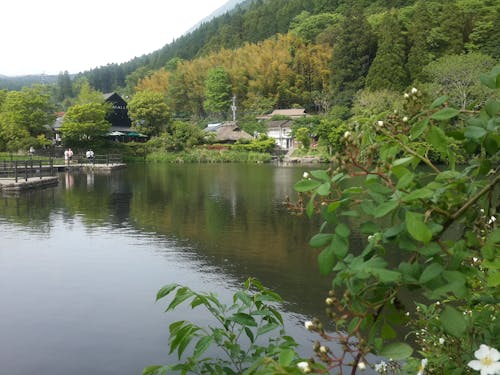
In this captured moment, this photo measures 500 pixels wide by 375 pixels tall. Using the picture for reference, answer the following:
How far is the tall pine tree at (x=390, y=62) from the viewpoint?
4484 centimetres

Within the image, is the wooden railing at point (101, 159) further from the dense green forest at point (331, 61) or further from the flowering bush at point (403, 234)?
the flowering bush at point (403, 234)

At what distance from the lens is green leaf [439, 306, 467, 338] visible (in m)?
1.04

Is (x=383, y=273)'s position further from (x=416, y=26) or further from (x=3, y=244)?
(x=416, y=26)

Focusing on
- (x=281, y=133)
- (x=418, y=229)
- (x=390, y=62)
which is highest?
(x=390, y=62)

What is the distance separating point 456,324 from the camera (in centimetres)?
105

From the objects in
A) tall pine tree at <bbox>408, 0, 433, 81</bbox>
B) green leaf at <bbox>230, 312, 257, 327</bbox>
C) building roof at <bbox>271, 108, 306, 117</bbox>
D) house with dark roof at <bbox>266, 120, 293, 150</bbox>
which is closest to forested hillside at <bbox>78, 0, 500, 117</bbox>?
tall pine tree at <bbox>408, 0, 433, 81</bbox>

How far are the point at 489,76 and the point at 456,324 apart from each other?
25.4 inches

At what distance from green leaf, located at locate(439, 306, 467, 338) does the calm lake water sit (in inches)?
171

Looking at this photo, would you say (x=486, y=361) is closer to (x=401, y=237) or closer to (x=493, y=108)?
(x=401, y=237)

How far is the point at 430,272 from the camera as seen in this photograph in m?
1.05

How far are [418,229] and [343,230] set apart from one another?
0.18 metres

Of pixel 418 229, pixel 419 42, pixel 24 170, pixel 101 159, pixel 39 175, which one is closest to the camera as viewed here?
pixel 418 229

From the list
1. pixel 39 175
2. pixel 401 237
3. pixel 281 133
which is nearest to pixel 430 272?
pixel 401 237

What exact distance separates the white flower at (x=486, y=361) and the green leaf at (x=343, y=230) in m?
0.39
